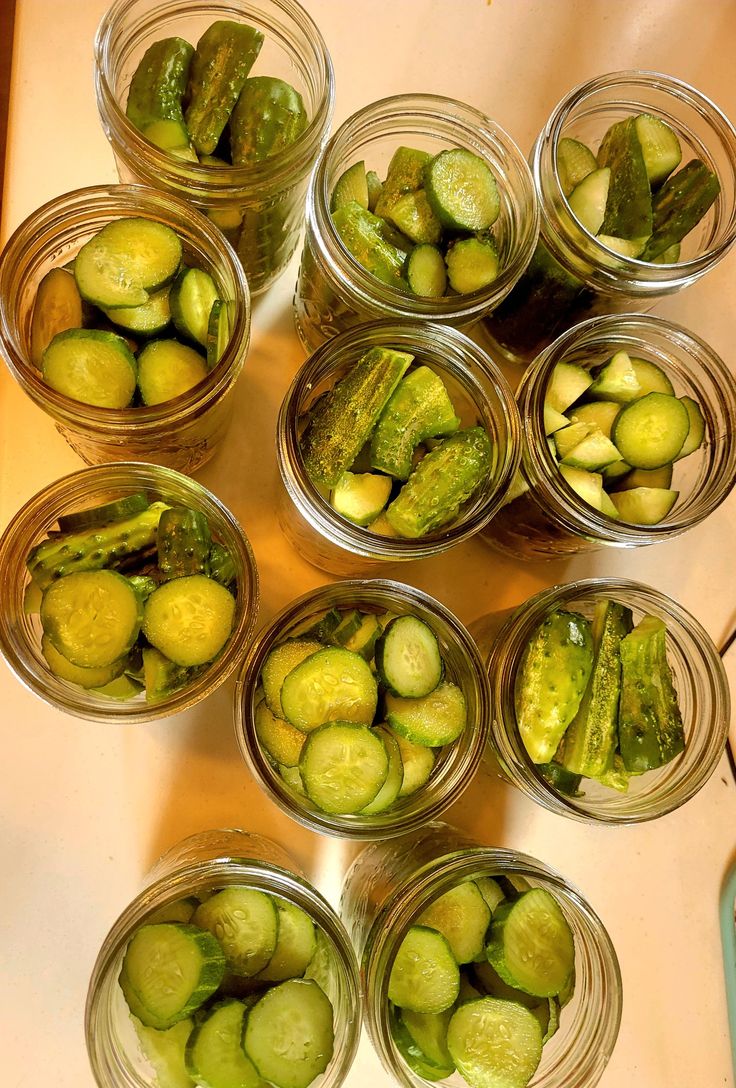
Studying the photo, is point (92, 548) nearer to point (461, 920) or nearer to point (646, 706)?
point (461, 920)

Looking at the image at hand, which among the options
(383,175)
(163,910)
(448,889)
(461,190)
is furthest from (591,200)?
(163,910)

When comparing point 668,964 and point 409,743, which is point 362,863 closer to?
point 409,743

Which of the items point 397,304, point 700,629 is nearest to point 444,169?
point 397,304

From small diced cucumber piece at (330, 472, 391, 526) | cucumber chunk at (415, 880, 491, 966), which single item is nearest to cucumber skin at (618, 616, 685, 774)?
cucumber chunk at (415, 880, 491, 966)

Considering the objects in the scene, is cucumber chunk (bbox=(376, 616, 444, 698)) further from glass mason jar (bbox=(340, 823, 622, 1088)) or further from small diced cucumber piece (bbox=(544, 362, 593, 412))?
small diced cucumber piece (bbox=(544, 362, 593, 412))

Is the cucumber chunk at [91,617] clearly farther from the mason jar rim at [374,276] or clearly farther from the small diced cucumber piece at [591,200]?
the small diced cucumber piece at [591,200]

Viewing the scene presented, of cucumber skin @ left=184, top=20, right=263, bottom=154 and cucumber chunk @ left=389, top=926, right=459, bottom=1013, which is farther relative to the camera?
cucumber skin @ left=184, top=20, right=263, bottom=154
